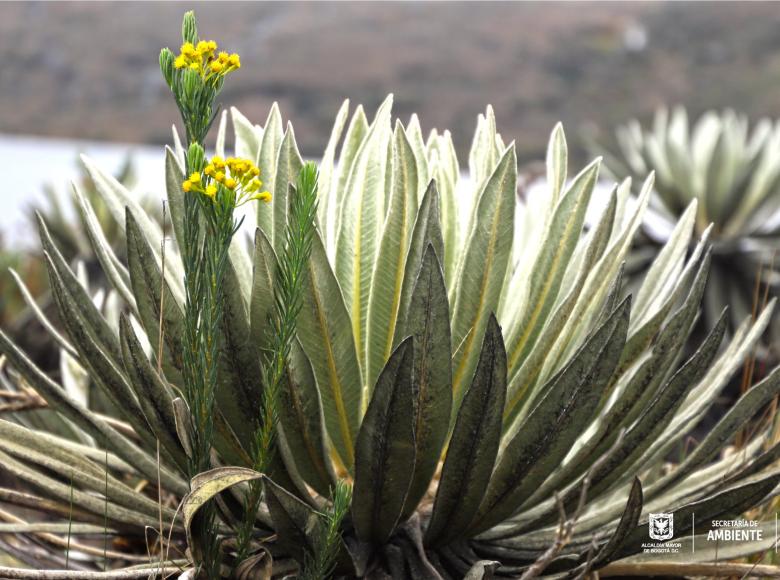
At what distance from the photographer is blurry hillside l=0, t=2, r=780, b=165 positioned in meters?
21.5

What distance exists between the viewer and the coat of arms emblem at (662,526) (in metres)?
1.09

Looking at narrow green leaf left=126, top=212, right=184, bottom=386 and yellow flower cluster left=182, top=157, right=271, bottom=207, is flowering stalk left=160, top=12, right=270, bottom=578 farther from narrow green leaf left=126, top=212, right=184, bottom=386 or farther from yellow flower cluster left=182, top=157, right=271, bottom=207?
narrow green leaf left=126, top=212, right=184, bottom=386

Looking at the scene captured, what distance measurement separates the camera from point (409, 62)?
24.2 m

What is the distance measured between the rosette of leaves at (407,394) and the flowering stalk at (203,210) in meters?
0.04

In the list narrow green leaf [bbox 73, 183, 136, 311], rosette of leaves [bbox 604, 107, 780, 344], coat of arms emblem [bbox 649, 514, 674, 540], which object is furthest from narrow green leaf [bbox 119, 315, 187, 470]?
rosette of leaves [bbox 604, 107, 780, 344]

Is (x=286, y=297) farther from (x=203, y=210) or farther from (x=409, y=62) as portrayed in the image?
(x=409, y=62)

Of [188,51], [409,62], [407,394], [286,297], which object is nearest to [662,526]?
[407,394]

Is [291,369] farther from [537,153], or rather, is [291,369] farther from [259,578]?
[537,153]

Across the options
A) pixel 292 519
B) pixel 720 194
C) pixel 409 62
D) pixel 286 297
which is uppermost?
pixel 409 62

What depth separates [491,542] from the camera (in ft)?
4.04

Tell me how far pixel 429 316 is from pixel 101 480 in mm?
528

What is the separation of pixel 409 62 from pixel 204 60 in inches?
947

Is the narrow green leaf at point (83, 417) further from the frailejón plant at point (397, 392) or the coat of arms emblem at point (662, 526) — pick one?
the coat of arms emblem at point (662, 526)

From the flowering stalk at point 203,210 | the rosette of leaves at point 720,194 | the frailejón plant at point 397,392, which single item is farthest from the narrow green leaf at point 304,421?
the rosette of leaves at point 720,194
